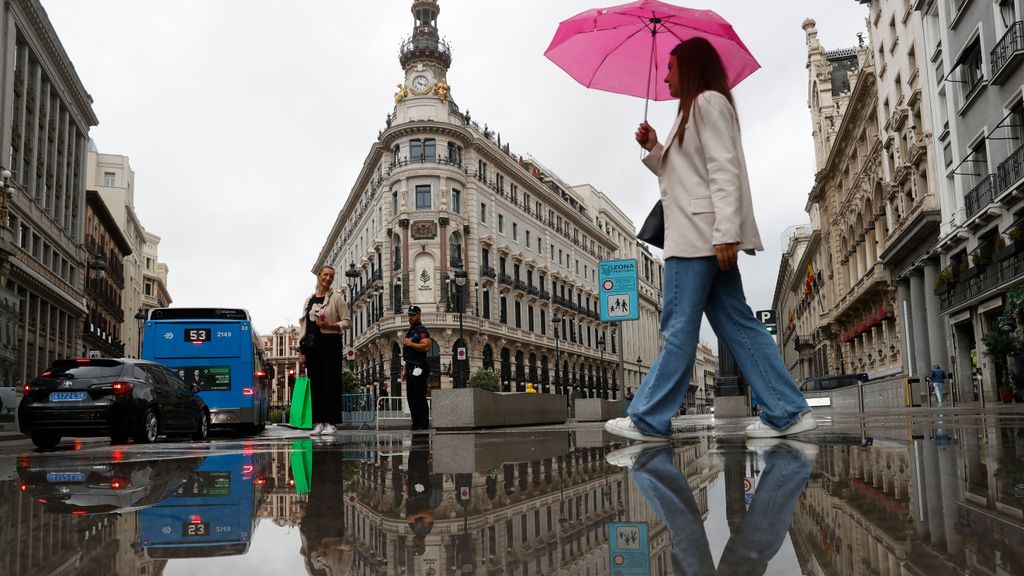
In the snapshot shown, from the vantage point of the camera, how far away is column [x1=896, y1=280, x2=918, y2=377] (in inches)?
1190

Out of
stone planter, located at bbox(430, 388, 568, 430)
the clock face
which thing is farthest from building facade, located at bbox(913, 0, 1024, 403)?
the clock face

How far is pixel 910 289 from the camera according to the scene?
29.9 metres

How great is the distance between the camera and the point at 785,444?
3785 mm

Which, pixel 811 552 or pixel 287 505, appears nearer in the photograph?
pixel 811 552

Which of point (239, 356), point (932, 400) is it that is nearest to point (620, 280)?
point (239, 356)

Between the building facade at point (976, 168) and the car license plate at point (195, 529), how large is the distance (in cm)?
2087

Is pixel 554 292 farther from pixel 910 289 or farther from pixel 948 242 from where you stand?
pixel 948 242

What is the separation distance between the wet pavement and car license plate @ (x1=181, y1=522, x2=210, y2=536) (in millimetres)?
11

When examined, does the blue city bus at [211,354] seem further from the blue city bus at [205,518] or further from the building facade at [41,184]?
the building facade at [41,184]

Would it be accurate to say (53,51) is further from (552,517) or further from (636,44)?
(552,517)

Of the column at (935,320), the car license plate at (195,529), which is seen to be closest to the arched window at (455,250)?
the column at (935,320)

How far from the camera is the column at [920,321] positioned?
94.5ft

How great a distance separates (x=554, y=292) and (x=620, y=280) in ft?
145

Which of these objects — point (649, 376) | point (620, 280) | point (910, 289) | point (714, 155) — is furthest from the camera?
point (910, 289)
